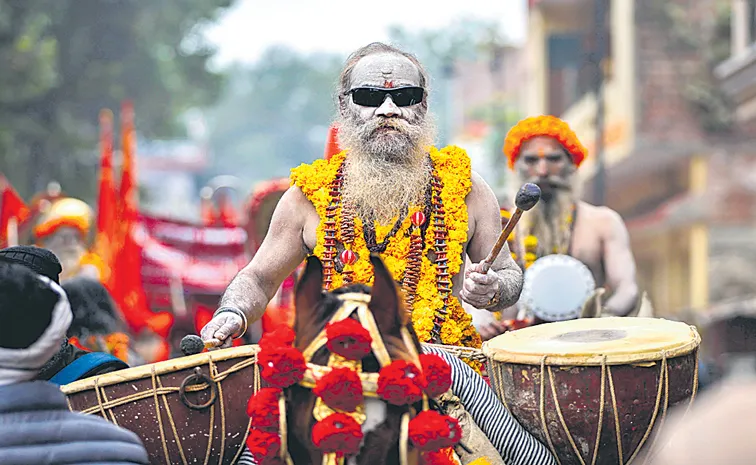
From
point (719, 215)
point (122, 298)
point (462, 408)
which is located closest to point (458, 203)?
point (462, 408)

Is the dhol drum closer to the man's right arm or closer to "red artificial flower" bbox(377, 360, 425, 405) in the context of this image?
"red artificial flower" bbox(377, 360, 425, 405)

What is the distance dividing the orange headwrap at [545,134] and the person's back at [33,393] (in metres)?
3.90

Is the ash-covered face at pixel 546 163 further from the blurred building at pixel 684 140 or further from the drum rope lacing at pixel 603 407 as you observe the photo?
the blurred building at pixel 684 140

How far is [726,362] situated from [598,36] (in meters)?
9.24

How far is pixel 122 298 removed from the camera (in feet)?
42.6

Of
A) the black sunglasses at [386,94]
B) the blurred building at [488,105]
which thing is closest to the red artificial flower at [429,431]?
the black sunglasses at [386,94]

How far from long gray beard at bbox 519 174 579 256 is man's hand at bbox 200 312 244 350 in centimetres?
277

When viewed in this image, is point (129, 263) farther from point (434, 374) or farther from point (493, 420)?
point (434, 374)

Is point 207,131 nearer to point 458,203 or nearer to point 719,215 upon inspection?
point 719,215

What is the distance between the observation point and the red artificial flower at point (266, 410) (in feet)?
9.65

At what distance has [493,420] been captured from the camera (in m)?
3.48

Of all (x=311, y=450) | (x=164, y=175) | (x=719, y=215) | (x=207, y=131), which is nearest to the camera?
(x=311, y=450)

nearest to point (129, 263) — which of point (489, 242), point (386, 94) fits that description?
point (386, 94)

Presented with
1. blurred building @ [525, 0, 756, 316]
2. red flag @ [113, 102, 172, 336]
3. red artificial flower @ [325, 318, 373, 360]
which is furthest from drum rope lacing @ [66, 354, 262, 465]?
blurred building @ [525, 0, 756, 316]
